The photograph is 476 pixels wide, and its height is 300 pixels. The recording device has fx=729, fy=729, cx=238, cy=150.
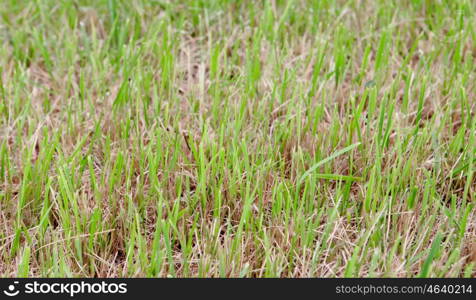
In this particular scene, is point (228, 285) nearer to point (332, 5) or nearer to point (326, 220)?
point (326, 220)

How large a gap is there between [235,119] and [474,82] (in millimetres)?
991

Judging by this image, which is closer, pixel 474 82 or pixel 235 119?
pixel 235 119

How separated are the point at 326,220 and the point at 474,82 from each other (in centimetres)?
96

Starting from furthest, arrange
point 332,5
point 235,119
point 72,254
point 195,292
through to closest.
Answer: point 332,5, point 235,119, point 72,254, point 195,292

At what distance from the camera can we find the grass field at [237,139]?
2.22 metres

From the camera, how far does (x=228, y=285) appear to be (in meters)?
2.10

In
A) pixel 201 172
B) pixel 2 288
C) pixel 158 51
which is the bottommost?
pixel 2 288

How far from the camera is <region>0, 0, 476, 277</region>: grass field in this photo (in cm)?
222

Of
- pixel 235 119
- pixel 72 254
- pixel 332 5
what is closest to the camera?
pixel 72 254

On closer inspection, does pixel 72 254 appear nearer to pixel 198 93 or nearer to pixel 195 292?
pixel 195 292

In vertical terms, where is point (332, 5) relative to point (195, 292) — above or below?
above

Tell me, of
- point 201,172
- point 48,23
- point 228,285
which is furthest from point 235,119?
point 48,23

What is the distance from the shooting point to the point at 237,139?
100 inches

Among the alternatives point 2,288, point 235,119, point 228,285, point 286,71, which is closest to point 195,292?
point 228,285
